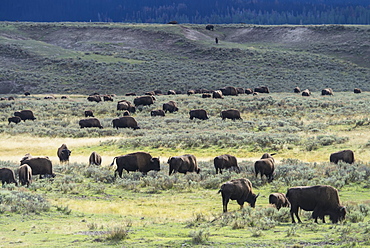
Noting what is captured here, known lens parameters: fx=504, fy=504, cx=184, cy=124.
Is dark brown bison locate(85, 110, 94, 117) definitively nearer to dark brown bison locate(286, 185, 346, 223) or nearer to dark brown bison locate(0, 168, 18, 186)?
dark brown bison locate(0, 168, 18, 186)

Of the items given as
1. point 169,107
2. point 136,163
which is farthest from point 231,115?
point 136,163

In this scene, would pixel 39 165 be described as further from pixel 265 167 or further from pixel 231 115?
pixel 231 115

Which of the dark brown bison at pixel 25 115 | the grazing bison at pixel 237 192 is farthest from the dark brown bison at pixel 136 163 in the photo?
the dark brown bison at pixel 25 115

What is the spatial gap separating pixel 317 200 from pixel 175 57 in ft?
284

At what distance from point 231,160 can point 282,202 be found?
7.05 m

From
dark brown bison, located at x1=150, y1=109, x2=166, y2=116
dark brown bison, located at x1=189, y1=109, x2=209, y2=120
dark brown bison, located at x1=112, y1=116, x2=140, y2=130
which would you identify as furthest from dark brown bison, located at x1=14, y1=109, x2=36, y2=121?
dark brown bison, located at x1=189, y1=109, x2=209, y2=120

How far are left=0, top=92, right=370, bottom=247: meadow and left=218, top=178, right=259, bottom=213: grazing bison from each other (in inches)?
18.2

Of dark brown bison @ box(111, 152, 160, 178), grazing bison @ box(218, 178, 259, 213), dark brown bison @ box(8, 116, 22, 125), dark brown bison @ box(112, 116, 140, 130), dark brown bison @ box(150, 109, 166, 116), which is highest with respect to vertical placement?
dark brown bison @ box(8, 116, 22, 125)

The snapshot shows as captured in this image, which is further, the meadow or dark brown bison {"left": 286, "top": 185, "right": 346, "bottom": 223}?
dark brown bison {"left": 286, "top": 185, "right": 346, "bottom": 223}

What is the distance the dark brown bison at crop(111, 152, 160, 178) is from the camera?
2295cm

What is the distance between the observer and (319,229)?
12688mm

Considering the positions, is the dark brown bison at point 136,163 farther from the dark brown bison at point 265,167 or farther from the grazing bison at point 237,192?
the grazing bison at point 237,192

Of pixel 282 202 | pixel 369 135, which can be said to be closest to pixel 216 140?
pixel 369 135

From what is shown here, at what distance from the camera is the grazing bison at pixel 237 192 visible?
1612 cm
